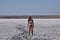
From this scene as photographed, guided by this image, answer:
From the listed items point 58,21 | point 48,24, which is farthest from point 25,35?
point 58,21

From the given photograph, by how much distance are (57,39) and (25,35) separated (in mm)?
834

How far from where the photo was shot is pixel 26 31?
401 centimetres

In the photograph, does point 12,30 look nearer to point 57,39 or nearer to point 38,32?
point 38,32

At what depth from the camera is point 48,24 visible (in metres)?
4.56

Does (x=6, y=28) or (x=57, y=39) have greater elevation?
(x=6, y=28)

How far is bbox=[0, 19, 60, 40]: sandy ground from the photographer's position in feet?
13.2

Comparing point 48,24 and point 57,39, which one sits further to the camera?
point 48,24

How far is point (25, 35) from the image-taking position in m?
3.95

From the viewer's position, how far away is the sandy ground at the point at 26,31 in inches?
159

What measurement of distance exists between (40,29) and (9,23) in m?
0.86

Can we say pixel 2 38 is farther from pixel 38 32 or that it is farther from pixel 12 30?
pixel 38 32

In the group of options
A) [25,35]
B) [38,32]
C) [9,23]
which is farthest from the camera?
[9,23]

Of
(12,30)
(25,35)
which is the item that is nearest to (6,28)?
(12,30)

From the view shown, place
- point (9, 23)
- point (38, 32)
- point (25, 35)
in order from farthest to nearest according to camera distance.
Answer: point (9, 23)
point (38, 32)
point (25, 35)
